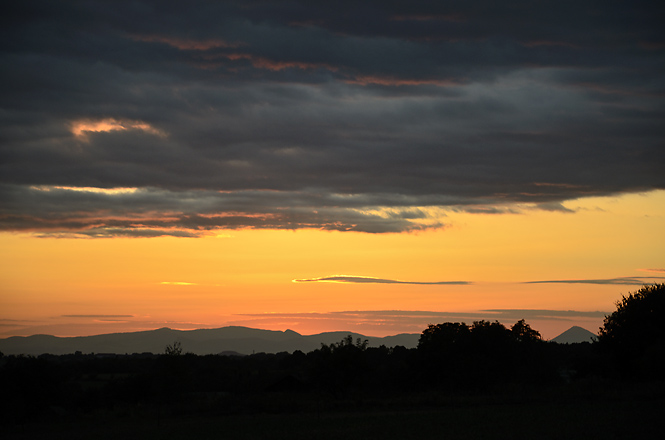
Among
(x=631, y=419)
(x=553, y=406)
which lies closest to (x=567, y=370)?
(x=553, y=406)

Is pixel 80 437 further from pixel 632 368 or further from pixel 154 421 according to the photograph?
pixel 632 368

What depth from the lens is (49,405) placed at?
5206 cm

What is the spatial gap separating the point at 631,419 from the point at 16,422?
42.9 m

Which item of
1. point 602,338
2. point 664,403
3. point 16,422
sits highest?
point 602,338

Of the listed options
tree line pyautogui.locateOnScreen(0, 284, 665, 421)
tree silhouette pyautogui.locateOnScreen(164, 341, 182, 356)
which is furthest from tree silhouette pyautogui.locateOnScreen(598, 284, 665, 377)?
tree silhouette pyautogui.locateOnScreen(164, 341, 182, 356)

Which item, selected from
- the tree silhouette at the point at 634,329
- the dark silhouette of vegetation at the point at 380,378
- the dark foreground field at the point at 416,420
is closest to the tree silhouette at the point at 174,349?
the dark silhouette of vegetation at the point at 380,378

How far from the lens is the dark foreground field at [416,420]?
29.8 metres

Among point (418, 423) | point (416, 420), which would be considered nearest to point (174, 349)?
point (416, 420)

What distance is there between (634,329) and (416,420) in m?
30.0

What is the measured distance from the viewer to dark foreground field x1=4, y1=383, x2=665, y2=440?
97.6 ft

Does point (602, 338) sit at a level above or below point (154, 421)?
above

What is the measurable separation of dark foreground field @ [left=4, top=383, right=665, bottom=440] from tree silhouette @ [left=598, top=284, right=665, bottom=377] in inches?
574

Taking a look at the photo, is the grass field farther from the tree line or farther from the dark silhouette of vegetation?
the tree line

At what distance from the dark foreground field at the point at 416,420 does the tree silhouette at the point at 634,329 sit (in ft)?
47.8
